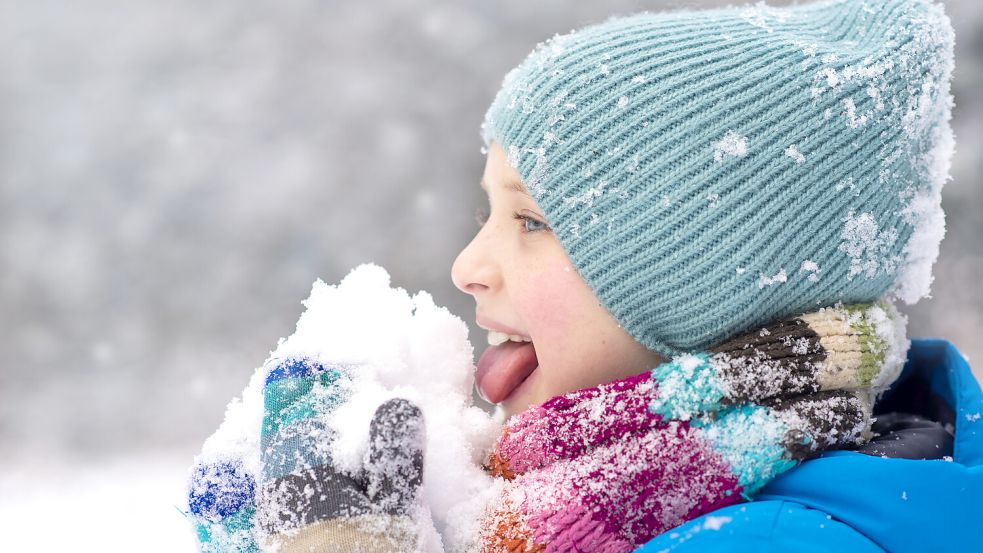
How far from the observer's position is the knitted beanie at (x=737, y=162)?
0.78m

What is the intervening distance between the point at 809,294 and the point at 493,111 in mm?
418

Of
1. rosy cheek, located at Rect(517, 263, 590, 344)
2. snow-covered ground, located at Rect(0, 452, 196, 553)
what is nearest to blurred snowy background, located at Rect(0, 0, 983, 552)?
snow-covered ground, located at Rect(0, 452, 196, 553)

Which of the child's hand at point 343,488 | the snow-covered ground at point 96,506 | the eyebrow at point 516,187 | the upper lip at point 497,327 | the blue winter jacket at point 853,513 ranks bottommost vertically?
the blue winter jacket at point 853,513

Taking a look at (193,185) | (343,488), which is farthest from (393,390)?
(193,185)

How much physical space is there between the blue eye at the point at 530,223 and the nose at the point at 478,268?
5 cm

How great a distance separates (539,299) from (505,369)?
14cm

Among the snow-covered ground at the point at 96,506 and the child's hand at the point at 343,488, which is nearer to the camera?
the child's hand at the point at 343,488

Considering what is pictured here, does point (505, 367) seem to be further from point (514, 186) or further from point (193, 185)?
point (193, 185)

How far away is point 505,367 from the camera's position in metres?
0.97

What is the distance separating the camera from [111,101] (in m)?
2.29

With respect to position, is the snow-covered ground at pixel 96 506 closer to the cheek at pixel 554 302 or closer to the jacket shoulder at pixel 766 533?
the cheek at pixel 554 302

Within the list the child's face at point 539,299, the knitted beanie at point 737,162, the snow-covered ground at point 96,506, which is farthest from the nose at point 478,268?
the snow-covered ground at point 96,506

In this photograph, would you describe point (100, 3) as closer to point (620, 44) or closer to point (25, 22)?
point (25, 22)

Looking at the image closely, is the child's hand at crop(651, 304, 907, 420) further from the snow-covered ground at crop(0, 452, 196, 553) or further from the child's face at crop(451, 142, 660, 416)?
the snow-covered ground at crop(0, 452, 196, 553)
